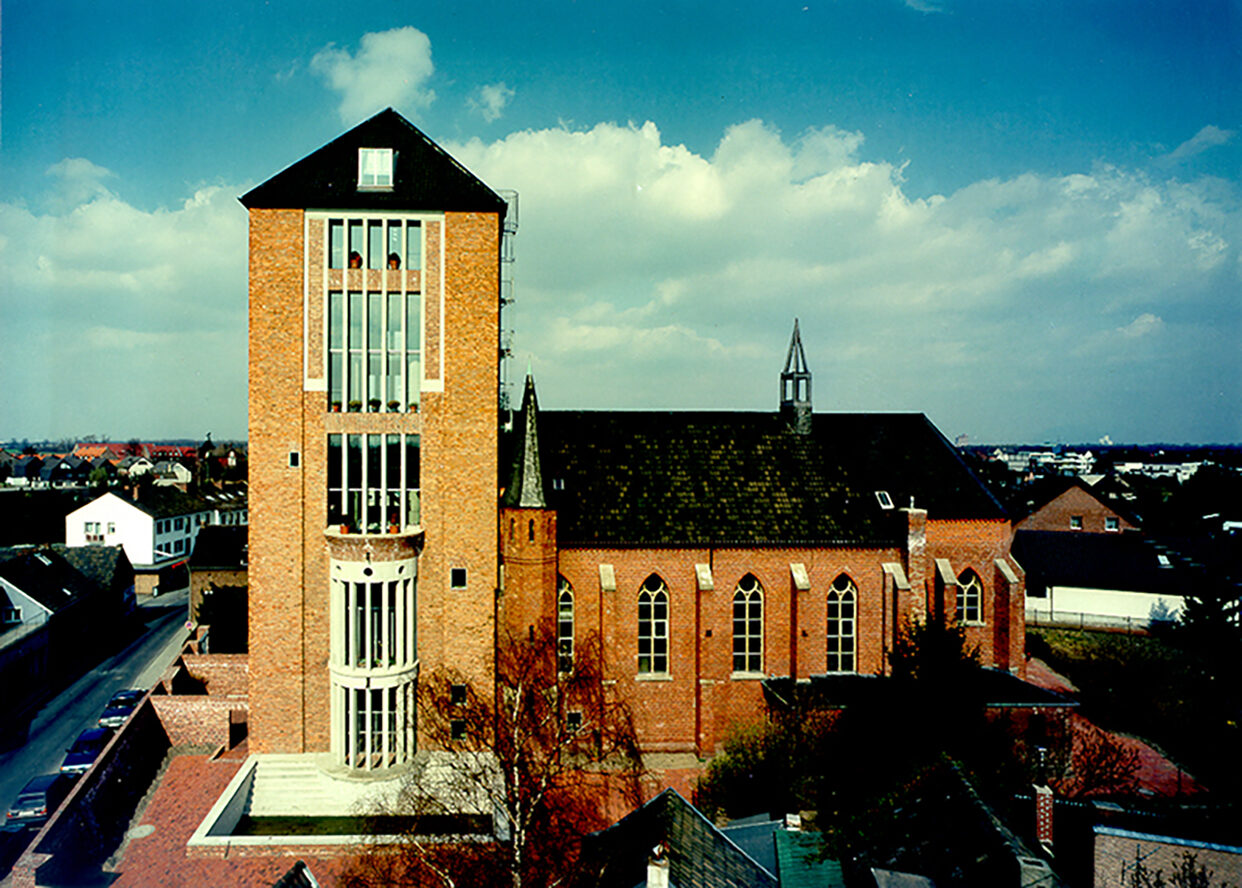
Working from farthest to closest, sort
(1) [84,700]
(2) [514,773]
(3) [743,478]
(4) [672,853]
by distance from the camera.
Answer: (1) [84,700] → (3) [743,478] → (2) [514,773] → (4) [672,853]

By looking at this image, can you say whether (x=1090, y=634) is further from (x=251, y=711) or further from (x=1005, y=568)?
(x=251, y=711)

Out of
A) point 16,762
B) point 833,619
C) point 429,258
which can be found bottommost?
point 16,762

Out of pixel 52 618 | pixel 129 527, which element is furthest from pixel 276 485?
pixel 129 527

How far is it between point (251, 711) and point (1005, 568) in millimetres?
32788

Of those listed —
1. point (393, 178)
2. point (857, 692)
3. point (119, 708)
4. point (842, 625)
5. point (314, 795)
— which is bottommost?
point (119, 708)

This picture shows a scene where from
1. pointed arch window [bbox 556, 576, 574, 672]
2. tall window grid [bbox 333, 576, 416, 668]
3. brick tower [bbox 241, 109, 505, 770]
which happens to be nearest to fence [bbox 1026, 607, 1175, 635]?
pointed arch window [bbox 556, 576, 574, 672]

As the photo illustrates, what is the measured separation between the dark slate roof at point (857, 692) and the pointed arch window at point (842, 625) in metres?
0.63

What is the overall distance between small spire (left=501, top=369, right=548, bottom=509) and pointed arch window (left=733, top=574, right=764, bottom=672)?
985 cm

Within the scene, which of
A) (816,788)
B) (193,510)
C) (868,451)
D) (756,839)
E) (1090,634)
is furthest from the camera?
(193,510)

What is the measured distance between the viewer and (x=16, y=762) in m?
32.3

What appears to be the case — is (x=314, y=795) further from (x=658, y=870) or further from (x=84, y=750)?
(x=658, y=870)

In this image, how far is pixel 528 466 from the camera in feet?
94.6

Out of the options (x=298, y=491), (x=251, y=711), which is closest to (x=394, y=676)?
(x=251, y=711)

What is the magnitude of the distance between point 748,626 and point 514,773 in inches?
525
